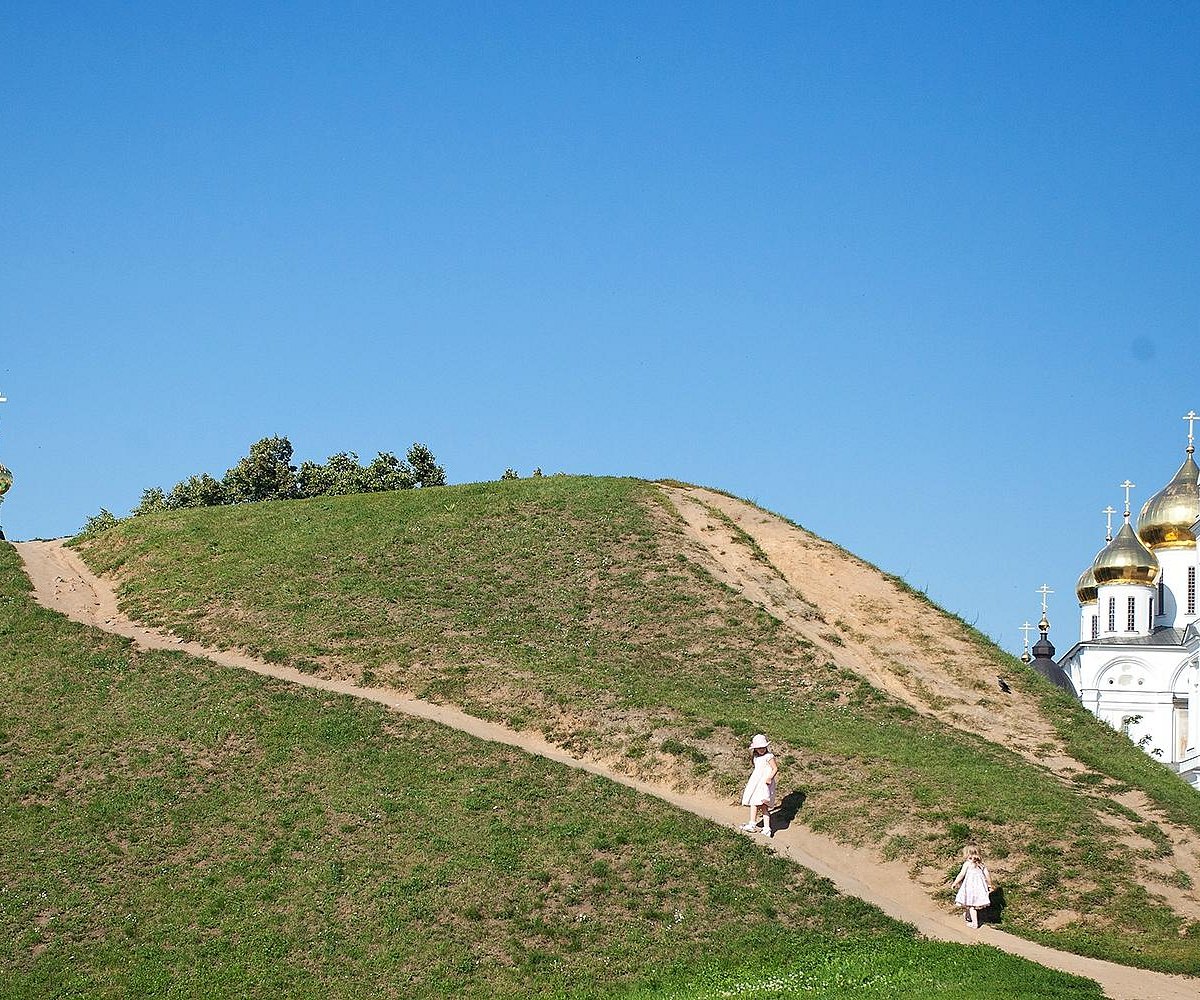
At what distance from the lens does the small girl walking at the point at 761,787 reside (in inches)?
1012

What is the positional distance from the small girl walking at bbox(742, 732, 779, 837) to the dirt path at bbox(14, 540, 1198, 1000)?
44cm

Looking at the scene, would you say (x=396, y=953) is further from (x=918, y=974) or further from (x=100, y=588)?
(x=100, y=588)

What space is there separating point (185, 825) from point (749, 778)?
1066 cm

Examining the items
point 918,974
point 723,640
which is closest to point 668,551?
point 723,640

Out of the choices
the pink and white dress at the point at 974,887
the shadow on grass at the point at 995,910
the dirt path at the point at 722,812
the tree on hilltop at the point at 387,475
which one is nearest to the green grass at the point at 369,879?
the dirt path at the point at 722,812

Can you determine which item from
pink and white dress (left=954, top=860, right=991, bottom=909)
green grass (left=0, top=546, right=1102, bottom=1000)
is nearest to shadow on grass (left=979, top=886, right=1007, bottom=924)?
pink and white dress (left=954, top=860, right=991, bottom=909)

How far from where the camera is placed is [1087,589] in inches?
2972

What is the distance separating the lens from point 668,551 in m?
38.6

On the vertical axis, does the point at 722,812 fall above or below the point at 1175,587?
below

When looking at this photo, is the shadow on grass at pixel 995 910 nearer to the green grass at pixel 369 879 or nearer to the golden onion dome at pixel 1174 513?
the green grass at pixel 369 879

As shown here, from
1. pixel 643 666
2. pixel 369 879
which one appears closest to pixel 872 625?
pixel 643 666

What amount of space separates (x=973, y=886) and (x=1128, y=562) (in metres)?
51.3

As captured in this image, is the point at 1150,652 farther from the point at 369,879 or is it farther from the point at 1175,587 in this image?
the point at 369,879

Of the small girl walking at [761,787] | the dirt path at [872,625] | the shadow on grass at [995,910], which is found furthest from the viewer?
the dirt path at [872,625]
